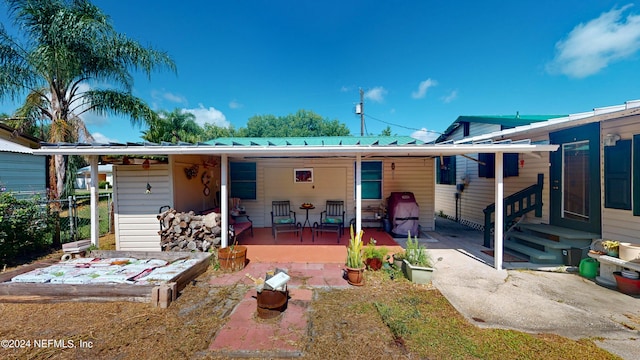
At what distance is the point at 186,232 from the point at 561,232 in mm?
7571

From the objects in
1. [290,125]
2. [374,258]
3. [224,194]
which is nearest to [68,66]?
[224,194]

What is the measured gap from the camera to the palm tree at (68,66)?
268 inches

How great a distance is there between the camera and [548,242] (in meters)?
4.64

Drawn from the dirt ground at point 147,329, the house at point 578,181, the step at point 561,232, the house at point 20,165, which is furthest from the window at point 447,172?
the house at point 20,165

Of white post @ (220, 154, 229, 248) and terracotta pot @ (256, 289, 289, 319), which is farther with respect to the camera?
white post @ (220, 154, 229, 248)

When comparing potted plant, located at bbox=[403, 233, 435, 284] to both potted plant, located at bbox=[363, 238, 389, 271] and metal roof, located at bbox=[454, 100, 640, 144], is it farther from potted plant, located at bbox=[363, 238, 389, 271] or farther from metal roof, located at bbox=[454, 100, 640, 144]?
metal roof, located at bbox=[454, 100, 640, 144]

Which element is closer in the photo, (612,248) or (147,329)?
(147,329)

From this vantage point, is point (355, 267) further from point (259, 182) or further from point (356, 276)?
point (259, 182)

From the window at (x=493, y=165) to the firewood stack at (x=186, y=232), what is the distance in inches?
275

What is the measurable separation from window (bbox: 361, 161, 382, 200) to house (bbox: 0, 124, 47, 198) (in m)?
10.0

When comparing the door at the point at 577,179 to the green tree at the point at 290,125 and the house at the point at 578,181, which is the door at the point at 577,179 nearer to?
the house at the point at 578,181

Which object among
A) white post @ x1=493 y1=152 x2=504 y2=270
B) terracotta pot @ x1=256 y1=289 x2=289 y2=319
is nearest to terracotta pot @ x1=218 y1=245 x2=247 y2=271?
terracotta pot @ x1=256 y1=289 x2=289 y2=319

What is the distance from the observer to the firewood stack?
16.4 feet

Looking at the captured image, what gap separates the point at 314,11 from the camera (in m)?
9.16
